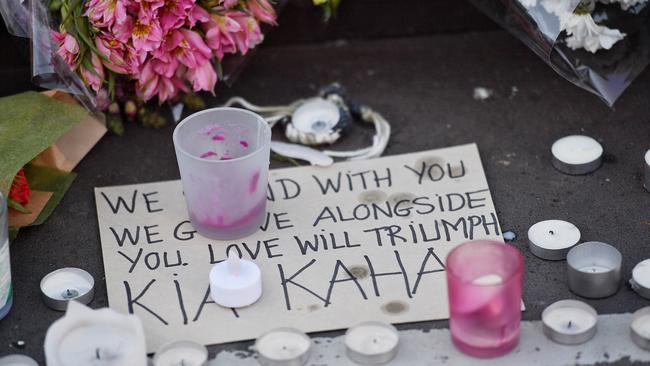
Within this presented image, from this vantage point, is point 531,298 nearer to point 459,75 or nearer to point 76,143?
point 459,75

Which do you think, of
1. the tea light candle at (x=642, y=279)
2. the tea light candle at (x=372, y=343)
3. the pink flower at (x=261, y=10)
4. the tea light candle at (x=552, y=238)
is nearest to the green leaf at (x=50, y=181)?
the pink flower at (x=261, y=10)

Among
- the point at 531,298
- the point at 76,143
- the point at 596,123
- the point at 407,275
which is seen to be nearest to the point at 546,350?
the point at 531,298

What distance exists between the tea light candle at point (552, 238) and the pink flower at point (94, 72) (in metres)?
0.60

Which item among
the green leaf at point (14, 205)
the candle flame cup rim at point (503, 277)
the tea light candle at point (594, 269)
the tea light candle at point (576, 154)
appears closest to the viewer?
the candle flame cup rim at point (503, 277)

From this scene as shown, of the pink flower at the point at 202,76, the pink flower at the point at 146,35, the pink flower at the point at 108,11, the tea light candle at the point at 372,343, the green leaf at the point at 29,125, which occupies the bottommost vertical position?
the tea light candle at the point at 372,343

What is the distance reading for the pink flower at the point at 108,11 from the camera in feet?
4.44

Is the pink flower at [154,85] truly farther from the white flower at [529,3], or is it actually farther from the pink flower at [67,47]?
the white flower at [529,3]

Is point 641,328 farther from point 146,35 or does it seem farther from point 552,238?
point 146,35

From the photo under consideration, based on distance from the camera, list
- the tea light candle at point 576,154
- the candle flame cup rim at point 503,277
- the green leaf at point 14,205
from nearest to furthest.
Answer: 1. the candle flame cup rim at point 503,277
2. the green leaf at point 14,205
3. the tea light candle at point 576,154

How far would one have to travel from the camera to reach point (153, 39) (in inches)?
54.4

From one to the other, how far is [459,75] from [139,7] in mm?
545

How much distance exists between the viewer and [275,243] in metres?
1.35

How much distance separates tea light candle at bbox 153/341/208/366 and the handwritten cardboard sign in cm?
3

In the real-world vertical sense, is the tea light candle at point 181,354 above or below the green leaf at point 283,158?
above
